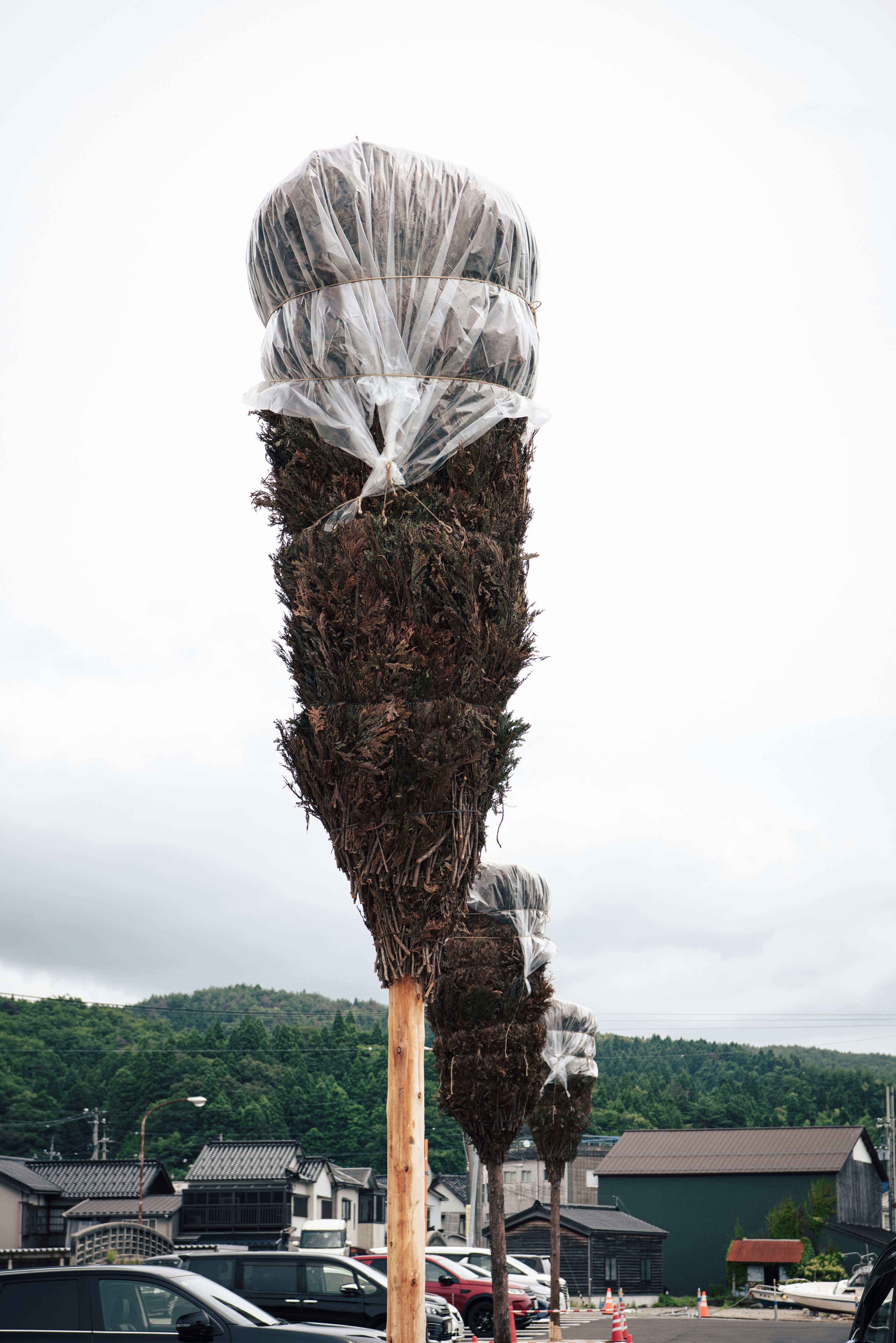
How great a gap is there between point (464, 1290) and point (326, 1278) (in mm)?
9534

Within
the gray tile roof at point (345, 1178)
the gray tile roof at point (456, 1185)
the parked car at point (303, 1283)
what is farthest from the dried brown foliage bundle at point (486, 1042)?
the gray tile roof at point (456, 1185)

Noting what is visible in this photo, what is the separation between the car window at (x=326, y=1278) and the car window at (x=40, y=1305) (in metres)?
5.85

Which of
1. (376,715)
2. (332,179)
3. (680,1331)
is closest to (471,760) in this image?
(376,715)

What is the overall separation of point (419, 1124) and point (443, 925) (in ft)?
3.87

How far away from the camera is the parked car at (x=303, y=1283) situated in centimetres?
1387

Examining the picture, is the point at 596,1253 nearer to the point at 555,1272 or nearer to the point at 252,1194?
the point at 252,1194

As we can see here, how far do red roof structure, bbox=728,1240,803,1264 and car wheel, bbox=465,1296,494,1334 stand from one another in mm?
23024

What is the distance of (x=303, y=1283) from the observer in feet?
46.0

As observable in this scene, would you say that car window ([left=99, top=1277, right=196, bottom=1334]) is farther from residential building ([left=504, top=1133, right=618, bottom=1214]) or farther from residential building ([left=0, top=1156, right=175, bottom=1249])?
residential building ([left=504, top=1133, right=618, bottom=1214])

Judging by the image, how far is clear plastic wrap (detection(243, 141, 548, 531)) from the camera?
7.85 metres

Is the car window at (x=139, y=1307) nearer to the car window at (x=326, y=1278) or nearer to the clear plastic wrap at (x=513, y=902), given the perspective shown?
the car window at (x=326, y=1278)

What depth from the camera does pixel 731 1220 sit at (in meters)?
49.4

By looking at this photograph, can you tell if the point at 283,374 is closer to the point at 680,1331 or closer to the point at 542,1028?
the point at 542,1028

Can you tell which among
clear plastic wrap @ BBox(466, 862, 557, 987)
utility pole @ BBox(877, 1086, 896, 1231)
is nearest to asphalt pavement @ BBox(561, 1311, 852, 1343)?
clear plastic wrap @ BBox(466, 862, 557, 987)
